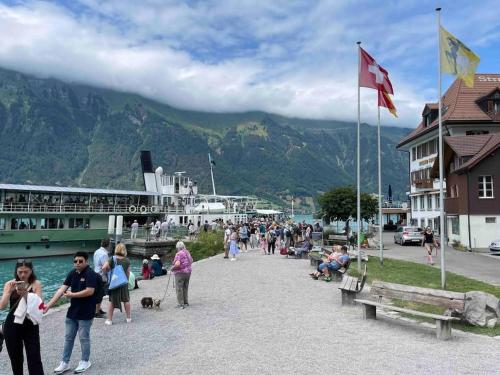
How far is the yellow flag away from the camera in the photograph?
1398 centimetres

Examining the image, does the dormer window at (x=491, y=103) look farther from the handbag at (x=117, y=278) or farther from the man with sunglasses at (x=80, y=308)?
the man with sunglasses at (x=80, y=308)

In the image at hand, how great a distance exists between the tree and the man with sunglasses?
35.4m

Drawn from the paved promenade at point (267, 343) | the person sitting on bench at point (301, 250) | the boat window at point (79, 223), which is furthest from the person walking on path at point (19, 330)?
the boat window at point (79, 223)

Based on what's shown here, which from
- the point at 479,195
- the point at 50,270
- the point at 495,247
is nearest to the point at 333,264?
the point at 495,247

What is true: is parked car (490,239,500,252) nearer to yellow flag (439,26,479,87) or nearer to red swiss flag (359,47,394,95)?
red swiss flag (359,47,394,95)

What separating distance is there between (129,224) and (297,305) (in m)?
44.7

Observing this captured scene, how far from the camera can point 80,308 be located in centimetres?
748

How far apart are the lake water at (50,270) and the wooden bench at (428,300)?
16.4 m

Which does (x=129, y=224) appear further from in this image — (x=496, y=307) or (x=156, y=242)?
(x=496, y=307)

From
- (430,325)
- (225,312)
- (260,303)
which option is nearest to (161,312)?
(225,312)

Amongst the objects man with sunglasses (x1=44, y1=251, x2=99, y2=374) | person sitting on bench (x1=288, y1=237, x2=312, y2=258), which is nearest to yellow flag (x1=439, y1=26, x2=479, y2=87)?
man with sunglasses (x1=44, y1=251, x2=99, y2=374)

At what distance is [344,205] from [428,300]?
3146 centimetres

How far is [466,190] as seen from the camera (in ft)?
119

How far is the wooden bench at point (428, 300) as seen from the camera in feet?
30.4
